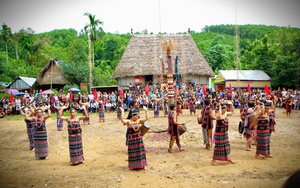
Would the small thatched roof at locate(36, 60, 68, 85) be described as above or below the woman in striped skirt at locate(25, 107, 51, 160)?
above

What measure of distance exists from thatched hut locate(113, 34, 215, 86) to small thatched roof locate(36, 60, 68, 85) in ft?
27.8

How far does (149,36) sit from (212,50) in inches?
460

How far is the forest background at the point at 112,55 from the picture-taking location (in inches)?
1026

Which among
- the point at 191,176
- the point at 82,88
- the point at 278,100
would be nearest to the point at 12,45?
the point at 82,88

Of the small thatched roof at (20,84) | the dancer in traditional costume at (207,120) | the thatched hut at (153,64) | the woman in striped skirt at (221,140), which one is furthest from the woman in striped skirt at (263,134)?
the small thatched roof at (20,84)

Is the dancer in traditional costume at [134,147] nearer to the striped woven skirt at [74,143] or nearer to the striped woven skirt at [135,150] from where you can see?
the striped woven skirt at [135,150]

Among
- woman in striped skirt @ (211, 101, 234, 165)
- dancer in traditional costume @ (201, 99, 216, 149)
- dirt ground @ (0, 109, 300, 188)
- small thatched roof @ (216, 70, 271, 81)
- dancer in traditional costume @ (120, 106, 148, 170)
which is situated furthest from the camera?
small thatched roof @ (216, 70, 271, 81)

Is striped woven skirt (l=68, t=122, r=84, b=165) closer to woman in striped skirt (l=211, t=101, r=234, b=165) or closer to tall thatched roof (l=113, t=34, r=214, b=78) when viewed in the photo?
woman in striped skirt (l=211, t=101, r=234, b=165)

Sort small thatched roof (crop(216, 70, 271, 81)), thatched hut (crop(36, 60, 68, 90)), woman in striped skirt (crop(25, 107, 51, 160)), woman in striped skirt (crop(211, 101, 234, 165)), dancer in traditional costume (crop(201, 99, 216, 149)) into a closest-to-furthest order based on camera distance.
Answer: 1. woman in striped skirt (crop(211, 101, 234, 165))
2. woman in striped skirt (crop(25, 107, 51, 160))
3. dancer in traditional costume (crop(201, 99, 216, 149))
4. small thatched roof (crop(216, 70, 271, 81))
5. thatched hut (crop(36, 60, 68, 90))

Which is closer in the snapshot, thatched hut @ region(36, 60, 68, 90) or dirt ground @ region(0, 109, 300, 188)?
dirt ground @ region(0, 109, 300, 188)

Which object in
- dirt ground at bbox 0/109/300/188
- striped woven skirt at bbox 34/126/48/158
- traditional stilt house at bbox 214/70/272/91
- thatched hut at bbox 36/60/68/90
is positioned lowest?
dirt ground at bbox 0/109/300/188

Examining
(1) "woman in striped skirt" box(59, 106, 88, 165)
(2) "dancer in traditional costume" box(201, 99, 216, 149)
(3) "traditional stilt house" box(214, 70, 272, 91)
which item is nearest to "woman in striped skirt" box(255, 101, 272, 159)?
(2) "dancer in traditional costume" box(201, 99, 216, 149)

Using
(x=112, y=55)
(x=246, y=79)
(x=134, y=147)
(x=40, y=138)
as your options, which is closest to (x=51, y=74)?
(x=112, y=55)

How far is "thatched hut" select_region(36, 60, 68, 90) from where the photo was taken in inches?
1200
